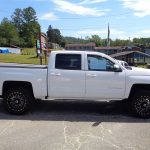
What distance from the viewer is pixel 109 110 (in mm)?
10852

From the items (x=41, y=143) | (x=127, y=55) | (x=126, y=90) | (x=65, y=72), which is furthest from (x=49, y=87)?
(x=127, y=55)

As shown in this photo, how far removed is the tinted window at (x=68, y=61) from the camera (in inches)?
392

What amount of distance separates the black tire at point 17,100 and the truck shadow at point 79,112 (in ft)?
0.59

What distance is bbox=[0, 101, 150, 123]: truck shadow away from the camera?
957 cm

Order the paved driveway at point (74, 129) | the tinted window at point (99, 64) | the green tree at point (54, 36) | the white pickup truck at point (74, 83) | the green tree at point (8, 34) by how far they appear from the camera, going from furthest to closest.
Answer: the green tree at point (54, 36) < the green tree at point (8, 34) < the tinted window at point (99, 64) < the white pickup truck at point (74, 83) < the paved driveway at point (74, 129)

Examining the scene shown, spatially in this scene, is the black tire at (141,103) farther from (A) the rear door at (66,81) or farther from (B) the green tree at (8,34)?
(B) the green tree at (8,34)

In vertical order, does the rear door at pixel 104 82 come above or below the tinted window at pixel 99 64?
below

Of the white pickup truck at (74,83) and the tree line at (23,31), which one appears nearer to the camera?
the white pickup truck at (74,83)

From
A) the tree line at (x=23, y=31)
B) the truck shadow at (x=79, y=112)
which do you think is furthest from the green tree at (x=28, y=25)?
the truck shadow at (x=79, y=112)

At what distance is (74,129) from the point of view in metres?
8.44

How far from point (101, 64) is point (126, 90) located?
984 millimetres

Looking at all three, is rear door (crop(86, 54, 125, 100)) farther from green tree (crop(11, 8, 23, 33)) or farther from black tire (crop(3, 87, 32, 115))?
green tree (crop(11, 8, 23, 33))

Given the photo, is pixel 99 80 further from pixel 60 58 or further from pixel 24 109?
pixel 24 109

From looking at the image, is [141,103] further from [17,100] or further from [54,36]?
[54,36]
